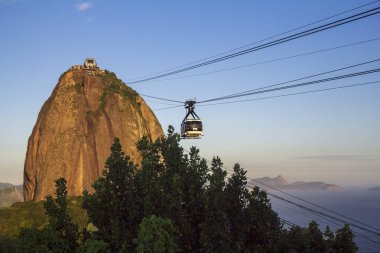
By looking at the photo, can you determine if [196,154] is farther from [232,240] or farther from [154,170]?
[232,240]

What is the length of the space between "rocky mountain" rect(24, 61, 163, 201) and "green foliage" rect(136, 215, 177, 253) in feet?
172

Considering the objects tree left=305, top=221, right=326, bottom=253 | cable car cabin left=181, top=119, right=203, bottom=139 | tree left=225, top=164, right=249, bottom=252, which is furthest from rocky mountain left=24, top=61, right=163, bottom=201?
tree left=305, top=221, right=326, bottom=253

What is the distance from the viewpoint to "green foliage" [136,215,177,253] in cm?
1240

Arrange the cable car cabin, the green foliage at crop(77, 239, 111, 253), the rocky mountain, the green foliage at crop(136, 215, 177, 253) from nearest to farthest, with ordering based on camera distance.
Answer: the green foliage at crop(136, 215, 177, 253) < the green foliage at crop(77, 239, 111, 253) < the cable car cabin < the rocky mountain

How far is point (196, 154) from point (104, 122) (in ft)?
178

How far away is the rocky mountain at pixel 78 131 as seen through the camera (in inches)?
2574

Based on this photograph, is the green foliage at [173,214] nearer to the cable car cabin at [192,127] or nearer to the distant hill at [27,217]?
the cable car cabin at [192,127]

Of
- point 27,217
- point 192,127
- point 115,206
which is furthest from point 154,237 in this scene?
point 27,217

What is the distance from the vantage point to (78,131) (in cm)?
6831

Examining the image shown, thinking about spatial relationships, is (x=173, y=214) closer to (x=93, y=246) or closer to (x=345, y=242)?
(x=93, y=246)

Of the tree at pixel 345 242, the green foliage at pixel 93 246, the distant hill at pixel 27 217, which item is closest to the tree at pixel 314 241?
the tree at pixel 345 242

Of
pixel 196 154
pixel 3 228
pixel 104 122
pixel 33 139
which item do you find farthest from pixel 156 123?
pixel 196 154

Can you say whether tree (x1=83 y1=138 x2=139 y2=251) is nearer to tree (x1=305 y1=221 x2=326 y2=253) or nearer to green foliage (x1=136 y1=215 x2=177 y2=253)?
green foliage (x1=136 y1=215 x2=177 y2=253)

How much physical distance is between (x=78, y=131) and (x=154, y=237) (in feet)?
192
